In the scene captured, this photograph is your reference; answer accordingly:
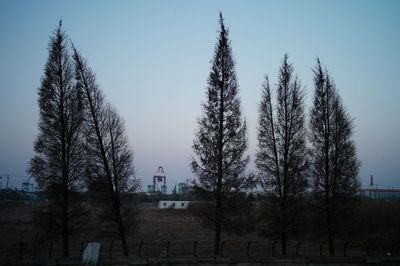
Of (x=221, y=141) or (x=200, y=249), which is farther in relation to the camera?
(x=200, y=249)

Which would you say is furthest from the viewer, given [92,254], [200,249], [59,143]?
[200,249]

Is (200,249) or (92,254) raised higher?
(92,254)

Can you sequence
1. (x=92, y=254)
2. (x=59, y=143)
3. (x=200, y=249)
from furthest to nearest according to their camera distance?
(x=200, y=249), (x=59, y=143), (x=92, y=254)

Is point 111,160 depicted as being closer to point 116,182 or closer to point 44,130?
point 116,182

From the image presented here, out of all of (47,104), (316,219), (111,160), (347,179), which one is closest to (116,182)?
(111,160)

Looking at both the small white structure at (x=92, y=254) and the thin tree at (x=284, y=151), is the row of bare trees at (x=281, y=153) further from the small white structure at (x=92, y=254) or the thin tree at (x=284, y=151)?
the small white structure at (x=92, y=254)

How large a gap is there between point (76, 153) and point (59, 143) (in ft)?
3.20

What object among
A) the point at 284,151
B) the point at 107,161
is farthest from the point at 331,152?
the point at 107,161

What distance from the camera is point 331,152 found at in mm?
24844

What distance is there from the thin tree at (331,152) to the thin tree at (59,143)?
14099mm

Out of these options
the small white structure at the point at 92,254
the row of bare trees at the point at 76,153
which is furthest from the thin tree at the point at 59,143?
the small white structure at the point at 92,254

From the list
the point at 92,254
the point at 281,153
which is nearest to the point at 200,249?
the point at 281,153

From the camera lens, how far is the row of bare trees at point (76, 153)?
1983cm

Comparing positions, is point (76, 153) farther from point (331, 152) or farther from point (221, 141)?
point (331, 152)
